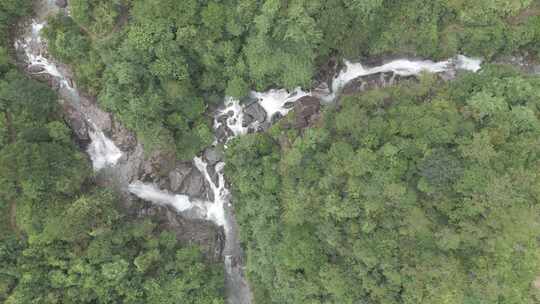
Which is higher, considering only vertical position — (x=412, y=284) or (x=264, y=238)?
(x=264, y=238)

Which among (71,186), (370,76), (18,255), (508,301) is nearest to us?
(508,301)

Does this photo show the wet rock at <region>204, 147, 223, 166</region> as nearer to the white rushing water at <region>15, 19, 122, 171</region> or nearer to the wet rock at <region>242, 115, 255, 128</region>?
the wet rock at <region>242, 115, 255, 128</region>

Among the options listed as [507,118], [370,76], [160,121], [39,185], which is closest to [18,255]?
[39,185]

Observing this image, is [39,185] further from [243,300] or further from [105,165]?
[243,300]

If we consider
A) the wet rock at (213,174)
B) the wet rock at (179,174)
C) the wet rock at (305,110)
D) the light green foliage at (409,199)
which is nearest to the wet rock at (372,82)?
the light green foliage at (409,199)

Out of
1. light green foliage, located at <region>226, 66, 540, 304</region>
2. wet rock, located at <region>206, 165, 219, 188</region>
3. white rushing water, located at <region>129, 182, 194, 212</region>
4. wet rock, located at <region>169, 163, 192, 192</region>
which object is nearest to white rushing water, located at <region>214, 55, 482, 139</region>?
light green foliage, located at <region>226, 66, 540, 304</region>

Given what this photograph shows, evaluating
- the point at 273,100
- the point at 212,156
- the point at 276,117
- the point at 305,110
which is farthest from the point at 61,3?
the point at 305,110

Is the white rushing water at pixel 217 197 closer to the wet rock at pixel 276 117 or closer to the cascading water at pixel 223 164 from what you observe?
the cascading water at pixel 223 164
